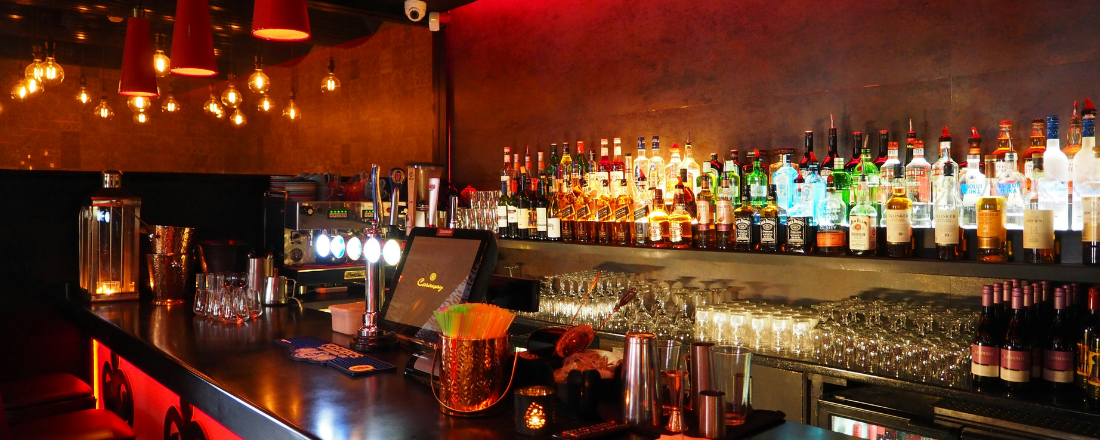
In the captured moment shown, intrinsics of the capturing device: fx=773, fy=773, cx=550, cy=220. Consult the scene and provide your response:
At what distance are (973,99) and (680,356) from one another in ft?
5.81

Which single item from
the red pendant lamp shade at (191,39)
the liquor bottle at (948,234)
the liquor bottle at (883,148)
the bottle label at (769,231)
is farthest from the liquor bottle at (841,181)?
the red pendant lamp shade at (191,39)

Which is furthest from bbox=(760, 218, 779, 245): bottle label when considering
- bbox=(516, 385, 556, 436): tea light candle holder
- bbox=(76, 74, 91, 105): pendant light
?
bbox=(76, 74, 91, 105): pendant light

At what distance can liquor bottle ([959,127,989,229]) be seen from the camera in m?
2.41

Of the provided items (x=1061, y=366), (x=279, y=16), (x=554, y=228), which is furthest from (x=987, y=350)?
(x=279, y=16)

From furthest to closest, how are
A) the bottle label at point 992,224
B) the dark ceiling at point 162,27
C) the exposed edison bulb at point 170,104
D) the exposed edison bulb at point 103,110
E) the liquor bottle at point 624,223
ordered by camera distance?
the exposed edison bulb at point 170,104 → the exposed edison bulb at point 103,110 → the dark ceiling at point 162,27 → the liquor bottle at point 624,223 → the bottle label at point 992,224

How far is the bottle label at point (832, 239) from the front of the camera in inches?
102

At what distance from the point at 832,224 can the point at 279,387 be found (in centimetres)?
188

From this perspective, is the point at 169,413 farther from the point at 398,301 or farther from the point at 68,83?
the point at 68,83

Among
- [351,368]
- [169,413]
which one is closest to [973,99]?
[351,368]

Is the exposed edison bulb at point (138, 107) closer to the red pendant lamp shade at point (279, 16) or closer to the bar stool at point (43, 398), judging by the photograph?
the bar stool at point (43, 398)

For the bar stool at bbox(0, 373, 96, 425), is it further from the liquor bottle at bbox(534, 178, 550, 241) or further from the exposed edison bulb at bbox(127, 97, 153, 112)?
the exposed edison bulb at bbox(127, 97, 153, 112)

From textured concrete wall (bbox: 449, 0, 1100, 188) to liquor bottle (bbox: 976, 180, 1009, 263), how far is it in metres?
0.47

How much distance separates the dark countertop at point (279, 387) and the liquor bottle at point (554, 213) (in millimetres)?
1113

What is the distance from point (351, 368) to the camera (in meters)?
2.00
